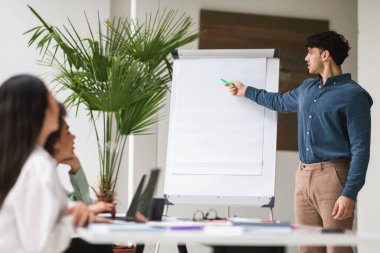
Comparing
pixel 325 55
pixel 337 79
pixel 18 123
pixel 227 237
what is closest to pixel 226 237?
pixel 227 237

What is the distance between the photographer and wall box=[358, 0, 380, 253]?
568cm

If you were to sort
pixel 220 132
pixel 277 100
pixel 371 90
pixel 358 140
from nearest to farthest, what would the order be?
pixel 358 140, pixel 277 100, pixel 220 132, pixel 371 90

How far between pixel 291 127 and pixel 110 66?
2430mm

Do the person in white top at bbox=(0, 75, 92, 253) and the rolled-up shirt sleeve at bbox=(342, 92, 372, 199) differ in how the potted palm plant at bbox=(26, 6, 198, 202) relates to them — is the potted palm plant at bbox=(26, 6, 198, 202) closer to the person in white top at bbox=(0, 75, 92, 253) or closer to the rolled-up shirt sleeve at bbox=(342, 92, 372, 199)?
the rolled-up shirt sleeve at bbox=(342, 92, 372, 199)

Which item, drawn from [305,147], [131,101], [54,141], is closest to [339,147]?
[305,147]

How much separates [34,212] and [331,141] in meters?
2.12

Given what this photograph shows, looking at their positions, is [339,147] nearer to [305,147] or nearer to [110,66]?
[305,147]

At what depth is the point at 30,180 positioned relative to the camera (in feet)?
7.23

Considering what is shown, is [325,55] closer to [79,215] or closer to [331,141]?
[331,141]

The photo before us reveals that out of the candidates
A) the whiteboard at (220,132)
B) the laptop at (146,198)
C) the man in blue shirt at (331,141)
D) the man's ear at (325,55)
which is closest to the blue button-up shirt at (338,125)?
the man in blue shirt at (331,141)

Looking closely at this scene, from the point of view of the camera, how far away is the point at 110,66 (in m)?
4.62

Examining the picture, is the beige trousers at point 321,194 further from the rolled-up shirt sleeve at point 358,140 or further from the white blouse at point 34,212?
the white blouse at point 34,212

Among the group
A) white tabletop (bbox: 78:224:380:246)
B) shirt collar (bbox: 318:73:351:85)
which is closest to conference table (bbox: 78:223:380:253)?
white tabletop (bbox: 78:224:380:246)

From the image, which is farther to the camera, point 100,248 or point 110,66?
point 110,66
